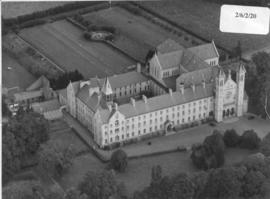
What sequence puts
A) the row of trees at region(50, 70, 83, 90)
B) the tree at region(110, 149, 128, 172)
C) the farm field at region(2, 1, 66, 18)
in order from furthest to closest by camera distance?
the farm field at region(2, 1, 66, 18), the row of trees at region(50, 70, 83, 90), the tree at region(110, 149, 128, 172)

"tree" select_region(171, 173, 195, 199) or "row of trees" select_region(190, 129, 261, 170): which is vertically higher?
"tree" select_region(171, 173, 195, 199)

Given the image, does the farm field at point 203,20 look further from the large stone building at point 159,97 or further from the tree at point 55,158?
the tree at point 55,158

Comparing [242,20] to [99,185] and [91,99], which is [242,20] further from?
[91,99]

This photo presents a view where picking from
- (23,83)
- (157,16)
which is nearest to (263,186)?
(23,83)

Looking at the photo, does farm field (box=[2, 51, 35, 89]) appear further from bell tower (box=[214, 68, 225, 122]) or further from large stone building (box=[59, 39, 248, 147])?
bell tower (box=[214, 68, 225, 122])

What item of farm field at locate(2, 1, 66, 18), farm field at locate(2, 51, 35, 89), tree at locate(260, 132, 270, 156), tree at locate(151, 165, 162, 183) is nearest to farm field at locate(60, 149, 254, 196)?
tree at locate(260, 132, 270, 156)

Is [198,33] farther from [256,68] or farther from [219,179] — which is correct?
[219,179]
